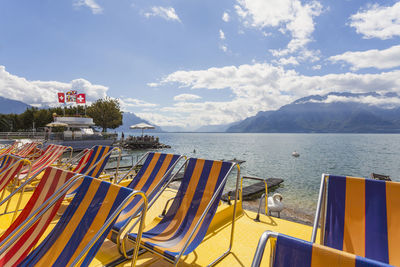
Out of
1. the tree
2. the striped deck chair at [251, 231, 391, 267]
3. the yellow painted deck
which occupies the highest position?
the tree

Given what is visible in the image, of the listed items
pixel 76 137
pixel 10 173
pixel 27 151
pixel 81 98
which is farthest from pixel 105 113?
pixel 10 173

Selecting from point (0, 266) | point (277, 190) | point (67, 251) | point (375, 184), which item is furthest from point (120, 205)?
point (277, 190)

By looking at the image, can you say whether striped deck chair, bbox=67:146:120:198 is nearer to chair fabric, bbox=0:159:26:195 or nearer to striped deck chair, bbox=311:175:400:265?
chair fabric, bbox=0:159:26:195

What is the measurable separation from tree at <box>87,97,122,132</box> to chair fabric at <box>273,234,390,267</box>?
43.2 meters

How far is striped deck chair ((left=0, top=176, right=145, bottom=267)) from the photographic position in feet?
5.02

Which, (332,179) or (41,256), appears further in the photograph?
(332,179)

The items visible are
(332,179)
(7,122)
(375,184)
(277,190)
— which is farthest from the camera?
(7,122)

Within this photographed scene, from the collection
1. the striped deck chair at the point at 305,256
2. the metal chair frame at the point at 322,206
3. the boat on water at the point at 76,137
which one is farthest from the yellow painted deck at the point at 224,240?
the boat on water at the point at 76,137

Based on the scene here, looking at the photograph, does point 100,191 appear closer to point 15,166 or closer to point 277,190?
point 15,166

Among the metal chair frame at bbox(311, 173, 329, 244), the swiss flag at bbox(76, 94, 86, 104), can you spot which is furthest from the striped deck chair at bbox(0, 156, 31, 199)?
the swiss flag at bbox(76, 94, 86, 104)

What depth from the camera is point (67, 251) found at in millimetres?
1612

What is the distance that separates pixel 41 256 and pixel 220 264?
69.2 inches

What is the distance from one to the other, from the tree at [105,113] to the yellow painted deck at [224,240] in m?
38.9

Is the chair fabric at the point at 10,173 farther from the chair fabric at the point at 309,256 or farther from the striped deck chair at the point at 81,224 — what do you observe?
the chair fabric at the point at 309,256
